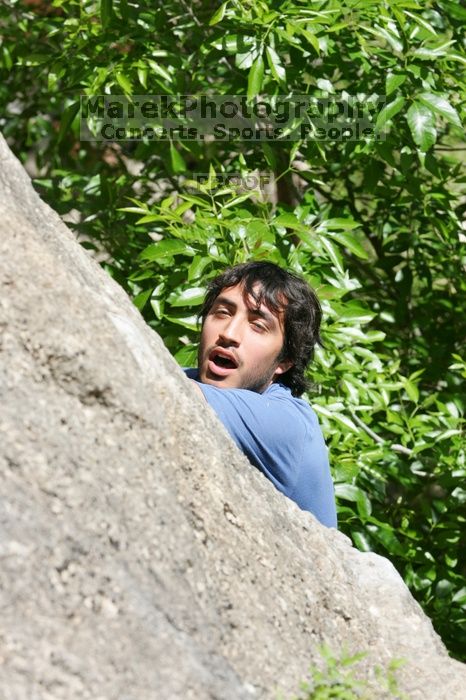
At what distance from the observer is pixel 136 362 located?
199 centimetres

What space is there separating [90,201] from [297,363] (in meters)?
1.27

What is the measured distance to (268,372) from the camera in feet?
10.3

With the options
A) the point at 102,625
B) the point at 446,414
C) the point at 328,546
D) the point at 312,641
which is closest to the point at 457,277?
the point at 446,414

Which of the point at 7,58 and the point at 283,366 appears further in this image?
the point at 7,58

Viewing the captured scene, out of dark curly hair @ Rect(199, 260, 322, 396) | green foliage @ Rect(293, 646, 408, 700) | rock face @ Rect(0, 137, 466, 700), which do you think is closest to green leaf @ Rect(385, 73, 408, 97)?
dark curly hair @ Rect(199, 260, 322, 396)

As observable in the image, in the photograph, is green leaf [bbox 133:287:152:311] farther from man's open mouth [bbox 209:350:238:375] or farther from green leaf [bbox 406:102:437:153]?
green leaf [bbox 406:102:437:153]

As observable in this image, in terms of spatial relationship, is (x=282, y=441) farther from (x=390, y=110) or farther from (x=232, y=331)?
(x=390, y=110)

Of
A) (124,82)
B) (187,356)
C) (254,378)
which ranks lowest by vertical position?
(187,356)

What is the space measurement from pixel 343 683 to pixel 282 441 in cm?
85

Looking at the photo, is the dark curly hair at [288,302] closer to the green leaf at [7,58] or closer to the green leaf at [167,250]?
the green leaf at [167,250]

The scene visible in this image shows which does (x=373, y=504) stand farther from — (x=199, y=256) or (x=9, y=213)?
(x=9, y=213)

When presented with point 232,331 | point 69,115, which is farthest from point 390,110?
point 69,115

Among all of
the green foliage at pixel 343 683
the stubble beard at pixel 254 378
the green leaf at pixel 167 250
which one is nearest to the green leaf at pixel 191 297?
the green leaf at pixel 167 250

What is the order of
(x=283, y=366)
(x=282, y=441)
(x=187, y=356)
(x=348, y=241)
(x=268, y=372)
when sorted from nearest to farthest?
(x=282, y=441), (x=268, y=372), (x=283, y=366), (x=187, y=356), (x=348, y=241)
